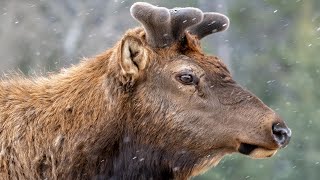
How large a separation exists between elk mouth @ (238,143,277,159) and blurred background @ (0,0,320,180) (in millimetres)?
7162

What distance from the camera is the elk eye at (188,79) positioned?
25.5 feet

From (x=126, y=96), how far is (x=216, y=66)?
2.22 ft

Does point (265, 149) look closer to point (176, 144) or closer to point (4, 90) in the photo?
point (176, 144)

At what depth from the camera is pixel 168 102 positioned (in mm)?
7738

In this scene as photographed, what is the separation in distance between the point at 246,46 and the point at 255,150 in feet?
32.7

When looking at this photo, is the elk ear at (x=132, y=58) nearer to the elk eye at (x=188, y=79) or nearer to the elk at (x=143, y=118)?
the elk at (x=143, y=118)

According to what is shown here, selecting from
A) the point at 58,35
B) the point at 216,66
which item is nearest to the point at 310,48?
the point at 58,35

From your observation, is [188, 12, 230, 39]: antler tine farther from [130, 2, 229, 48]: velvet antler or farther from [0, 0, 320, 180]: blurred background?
[0, 0, 320, 180]: blurred background

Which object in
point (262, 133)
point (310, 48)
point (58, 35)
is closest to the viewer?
point (262, 133)

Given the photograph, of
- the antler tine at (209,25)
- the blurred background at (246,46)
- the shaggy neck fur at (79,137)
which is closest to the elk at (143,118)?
the shaggy neck fur at (79,137)

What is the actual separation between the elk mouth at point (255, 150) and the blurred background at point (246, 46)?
716cm

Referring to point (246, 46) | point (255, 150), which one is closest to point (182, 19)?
point (255, 150)

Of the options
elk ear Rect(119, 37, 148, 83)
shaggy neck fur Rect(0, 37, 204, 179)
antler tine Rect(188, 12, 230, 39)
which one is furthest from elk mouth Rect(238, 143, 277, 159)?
antler tine Rect(188, 12, 230, 39)

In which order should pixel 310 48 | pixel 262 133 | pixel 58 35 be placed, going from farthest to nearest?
pixel 58 35 < pixel 310 48 < pixel 262 133
